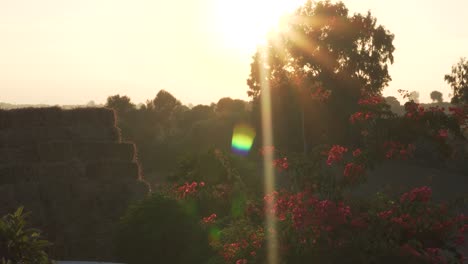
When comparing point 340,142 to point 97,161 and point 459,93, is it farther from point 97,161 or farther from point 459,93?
point 97,161

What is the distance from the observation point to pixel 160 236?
13227mm

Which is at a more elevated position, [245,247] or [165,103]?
[165,103]

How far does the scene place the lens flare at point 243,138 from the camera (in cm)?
4559

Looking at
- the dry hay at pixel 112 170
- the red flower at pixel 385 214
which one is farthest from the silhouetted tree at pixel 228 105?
the red flower at pixel 385 214

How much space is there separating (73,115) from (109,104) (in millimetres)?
31891

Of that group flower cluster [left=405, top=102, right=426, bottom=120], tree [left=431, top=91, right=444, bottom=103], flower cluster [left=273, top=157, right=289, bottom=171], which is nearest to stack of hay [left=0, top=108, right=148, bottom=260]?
flower cluster [left=273, top=157, right=289, bottom=171]

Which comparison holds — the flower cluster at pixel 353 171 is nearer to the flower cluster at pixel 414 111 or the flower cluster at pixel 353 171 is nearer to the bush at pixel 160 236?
the flower cluster at pixel 414 111

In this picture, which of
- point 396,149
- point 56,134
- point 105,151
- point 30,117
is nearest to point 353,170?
point 396,149

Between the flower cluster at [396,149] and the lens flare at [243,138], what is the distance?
31794mm

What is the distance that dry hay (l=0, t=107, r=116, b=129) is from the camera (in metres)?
18.7

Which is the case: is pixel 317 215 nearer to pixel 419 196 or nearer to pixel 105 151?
pixel 419 196

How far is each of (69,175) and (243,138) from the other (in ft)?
93.5

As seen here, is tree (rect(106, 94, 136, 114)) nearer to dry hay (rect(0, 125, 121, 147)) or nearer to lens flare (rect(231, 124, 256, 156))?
lens flare (rect(231, 124, 256, 156))

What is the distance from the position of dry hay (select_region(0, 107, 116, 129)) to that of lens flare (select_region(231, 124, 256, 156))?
25871mm
